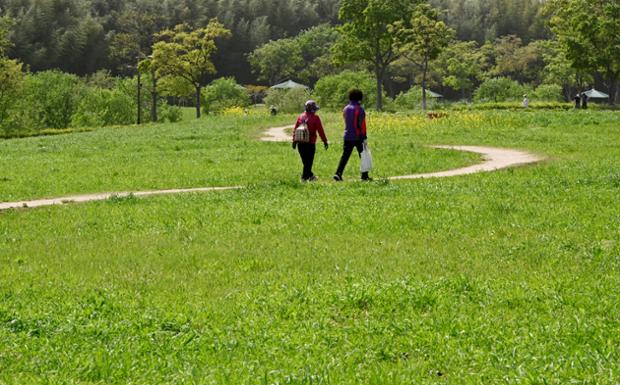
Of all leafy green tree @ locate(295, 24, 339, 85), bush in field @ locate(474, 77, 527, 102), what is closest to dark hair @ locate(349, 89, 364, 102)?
bush in field @ locate(474, 77, 527, 102)

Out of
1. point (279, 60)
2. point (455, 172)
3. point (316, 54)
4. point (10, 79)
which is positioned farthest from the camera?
point (316, 54)

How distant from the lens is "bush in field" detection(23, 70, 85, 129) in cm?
8956

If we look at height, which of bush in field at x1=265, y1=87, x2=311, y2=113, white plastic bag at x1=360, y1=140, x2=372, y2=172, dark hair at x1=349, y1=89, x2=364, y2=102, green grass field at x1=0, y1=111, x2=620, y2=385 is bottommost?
green grass field at x1=0, y1=111, x2=620, y2=385

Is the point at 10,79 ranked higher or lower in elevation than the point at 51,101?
higher

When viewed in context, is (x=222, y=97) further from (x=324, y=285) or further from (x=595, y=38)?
(x=324, y=285)

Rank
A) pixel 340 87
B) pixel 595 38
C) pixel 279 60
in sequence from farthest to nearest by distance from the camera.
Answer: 1. pixel 279 60
2. pixel 340 87
3. pixel 595 38

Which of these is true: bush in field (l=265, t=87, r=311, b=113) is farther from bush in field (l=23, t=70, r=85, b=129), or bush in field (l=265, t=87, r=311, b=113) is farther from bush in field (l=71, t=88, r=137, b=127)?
bush in field (l=23, t=70, r=85, b=129)

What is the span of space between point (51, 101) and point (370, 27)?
4305 centimetres

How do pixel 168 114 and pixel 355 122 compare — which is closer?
pixel 355 122

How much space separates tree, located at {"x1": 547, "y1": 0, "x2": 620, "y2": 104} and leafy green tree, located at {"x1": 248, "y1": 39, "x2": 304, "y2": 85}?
217 feet

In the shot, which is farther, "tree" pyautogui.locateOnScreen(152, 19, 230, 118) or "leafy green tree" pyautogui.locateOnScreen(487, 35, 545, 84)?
"leafy green tree" pyautogui.locateOnScreen(487, 35, 545, 84)

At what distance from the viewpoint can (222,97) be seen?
97.2 metres

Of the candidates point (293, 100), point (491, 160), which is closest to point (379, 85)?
point (293, 100)

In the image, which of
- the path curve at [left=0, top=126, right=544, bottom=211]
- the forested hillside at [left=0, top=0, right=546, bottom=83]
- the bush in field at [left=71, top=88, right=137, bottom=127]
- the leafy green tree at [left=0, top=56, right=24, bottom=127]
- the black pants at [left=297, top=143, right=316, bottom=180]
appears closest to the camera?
the path curve at [left=0, top=126, right=544, bottom=211]
